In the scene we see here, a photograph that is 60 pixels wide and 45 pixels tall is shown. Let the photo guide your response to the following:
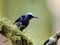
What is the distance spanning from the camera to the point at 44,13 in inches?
129

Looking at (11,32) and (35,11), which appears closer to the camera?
(11,32)

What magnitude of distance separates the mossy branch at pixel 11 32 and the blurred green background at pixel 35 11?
5.60ft

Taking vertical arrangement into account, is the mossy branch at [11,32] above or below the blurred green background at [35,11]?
below

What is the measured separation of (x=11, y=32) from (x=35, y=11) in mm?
2029

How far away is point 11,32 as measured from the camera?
1111 mm

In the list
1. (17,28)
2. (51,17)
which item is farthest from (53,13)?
(17,28)

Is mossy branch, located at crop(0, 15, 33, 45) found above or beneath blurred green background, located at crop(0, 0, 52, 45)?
beneath

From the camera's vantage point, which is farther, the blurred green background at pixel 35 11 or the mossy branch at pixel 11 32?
the blurred green background at pixel 35 11

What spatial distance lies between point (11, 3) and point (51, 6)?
2.18 ft

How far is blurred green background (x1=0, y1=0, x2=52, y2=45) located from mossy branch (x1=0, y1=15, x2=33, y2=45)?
5.60 ft

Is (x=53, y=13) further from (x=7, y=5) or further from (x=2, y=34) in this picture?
(x=2, y=34)

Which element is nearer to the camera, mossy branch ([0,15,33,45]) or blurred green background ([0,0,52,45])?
mossy branch ([0,15,33,45])

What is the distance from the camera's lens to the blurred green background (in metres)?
2.98

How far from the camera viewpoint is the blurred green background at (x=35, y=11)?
298 centimetres
